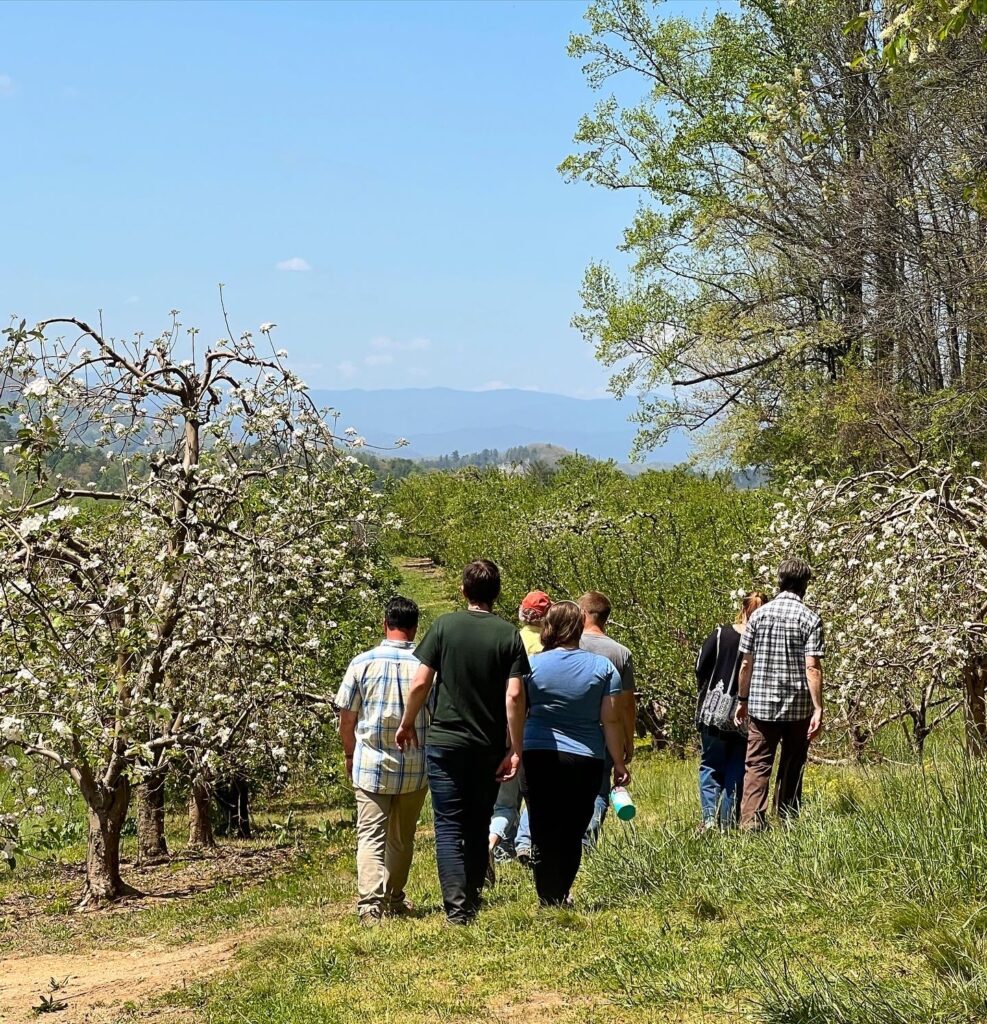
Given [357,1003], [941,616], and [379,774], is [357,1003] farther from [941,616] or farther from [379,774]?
[941,616]

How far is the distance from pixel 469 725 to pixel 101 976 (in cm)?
290

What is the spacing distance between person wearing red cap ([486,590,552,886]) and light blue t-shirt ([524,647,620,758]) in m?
1.34

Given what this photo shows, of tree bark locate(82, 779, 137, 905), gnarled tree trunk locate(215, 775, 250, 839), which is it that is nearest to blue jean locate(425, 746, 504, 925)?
tree bark locate(82, 779, 137, 905)

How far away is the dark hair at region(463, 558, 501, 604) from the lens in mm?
6559

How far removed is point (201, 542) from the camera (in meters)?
10.0

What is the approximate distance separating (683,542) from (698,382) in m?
13.3

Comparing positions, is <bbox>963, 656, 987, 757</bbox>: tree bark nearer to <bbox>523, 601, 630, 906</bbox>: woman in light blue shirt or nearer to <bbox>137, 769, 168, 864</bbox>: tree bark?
<bbox>523, 601, 630, 906</bbox>: woman in light blue shirt

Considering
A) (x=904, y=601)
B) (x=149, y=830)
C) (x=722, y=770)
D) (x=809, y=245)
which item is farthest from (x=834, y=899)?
(x=809, y=245)

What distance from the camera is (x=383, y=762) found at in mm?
6934

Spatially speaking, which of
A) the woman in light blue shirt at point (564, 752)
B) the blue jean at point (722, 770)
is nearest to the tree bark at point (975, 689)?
the blue jean at point (722, 770)

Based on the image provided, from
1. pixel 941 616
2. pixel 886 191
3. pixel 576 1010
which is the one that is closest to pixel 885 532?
pixel 941 616

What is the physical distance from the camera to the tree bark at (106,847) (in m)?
9.95

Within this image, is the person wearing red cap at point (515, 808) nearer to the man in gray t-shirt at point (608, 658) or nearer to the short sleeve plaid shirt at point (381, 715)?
the man in gray t-shirt at point (608, 658)

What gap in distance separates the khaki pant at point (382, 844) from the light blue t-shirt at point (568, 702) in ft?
3.01
